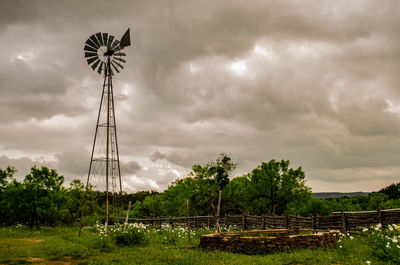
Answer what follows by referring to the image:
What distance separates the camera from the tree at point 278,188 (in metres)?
44.4

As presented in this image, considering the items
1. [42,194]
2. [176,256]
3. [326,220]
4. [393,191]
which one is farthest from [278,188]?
[393,191]

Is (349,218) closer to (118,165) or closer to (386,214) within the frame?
(386,214)

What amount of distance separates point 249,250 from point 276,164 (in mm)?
32531

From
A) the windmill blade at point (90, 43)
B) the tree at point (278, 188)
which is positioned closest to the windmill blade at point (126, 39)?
the windmill blade at point (90, 43)

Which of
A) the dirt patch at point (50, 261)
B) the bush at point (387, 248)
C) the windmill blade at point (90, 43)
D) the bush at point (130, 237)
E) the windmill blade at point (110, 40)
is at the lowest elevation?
the dirt patch at point (50, 261)

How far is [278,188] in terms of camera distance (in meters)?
45.4

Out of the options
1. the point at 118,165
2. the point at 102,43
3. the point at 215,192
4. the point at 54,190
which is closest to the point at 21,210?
the point at 54,190

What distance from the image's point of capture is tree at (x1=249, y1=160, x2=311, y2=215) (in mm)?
44375

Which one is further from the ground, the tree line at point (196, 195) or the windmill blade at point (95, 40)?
the windmill blade at point (95, 40)

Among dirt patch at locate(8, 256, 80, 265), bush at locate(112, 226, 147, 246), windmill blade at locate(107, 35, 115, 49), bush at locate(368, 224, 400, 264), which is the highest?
windmill blade at locate(107, 35, 115, 49)

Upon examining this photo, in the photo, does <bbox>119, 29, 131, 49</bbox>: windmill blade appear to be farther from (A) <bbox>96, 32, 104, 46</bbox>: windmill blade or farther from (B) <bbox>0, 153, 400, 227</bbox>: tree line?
(B) <bbox>0, 153, 400, 227</bbox>: tree line

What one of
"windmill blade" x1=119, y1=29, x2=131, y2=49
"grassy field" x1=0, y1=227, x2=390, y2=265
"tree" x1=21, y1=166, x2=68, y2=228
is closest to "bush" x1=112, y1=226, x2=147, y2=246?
"grassy field" x1=0, y1=227, x2=390, y2=265

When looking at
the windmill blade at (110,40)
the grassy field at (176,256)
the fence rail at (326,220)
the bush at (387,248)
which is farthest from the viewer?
the windmill blade at (110,40)

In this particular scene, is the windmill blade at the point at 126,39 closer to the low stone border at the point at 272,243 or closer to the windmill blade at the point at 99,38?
the windmill blade at the point at 99,38
